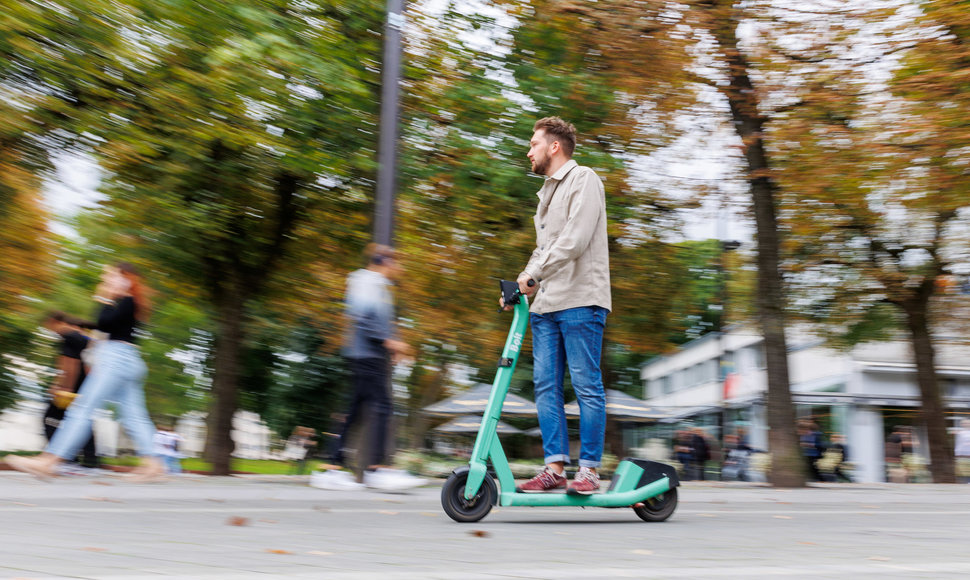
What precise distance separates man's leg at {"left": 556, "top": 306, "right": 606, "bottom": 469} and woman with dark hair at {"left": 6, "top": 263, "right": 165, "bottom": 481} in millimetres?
4034

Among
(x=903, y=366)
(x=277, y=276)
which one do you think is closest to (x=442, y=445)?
(x=903, y=366)

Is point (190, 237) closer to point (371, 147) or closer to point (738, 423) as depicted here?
point (371, 147)

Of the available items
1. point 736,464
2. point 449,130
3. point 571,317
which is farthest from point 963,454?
point 571,317

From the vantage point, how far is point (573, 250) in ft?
16.5

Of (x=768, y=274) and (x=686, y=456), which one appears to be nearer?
(x=768, y=274)

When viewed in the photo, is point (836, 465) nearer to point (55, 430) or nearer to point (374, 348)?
point (55, 430)

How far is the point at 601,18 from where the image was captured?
11.2 metres

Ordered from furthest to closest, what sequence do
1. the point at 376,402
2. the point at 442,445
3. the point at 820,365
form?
the point at 442,445 → the point at 820,365 → the point at 376,402

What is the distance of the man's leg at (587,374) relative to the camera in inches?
200

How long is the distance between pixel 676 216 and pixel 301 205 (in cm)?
600

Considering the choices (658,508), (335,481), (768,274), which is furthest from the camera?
(768,274)

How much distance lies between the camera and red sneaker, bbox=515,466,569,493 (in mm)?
5051

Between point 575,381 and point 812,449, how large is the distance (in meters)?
17.5

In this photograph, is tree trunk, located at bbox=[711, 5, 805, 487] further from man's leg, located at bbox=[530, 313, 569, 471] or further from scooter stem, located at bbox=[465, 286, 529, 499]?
scooter stem, located at bbox=[465, 286, 529, 499]
